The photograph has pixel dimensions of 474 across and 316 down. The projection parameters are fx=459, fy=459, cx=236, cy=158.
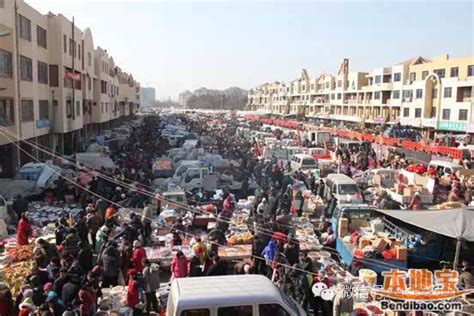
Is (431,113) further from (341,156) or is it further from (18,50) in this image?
(18,50)

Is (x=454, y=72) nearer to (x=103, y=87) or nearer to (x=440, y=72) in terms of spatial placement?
(x=440, y=72)

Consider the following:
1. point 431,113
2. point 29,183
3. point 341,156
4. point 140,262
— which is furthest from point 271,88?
point 140,262

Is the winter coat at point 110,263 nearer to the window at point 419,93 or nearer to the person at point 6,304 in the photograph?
the person at point 6,304

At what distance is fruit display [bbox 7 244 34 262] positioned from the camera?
11938mm

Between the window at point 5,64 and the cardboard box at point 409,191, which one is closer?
the cardboard box at point 409,191

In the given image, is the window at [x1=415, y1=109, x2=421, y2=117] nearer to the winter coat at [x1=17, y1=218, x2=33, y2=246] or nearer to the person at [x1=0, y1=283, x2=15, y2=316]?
the winter coat at [x1=17, y1=218, x2=33, y2=246]

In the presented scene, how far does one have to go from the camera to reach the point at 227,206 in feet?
55.0

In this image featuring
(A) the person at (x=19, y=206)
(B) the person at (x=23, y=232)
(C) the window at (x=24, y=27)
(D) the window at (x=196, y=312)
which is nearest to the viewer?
(D) the window at (x=196, y=312)

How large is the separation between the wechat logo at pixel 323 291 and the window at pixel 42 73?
2447 centimetres

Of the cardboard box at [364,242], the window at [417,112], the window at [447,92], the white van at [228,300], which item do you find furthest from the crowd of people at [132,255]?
the window at [417,112]

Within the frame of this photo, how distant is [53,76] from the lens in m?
30.6

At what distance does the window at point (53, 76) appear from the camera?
99.8 feet

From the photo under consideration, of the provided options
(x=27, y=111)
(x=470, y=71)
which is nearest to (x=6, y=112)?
(x=27, y=111)

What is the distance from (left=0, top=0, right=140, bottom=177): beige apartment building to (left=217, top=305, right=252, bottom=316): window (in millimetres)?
17575
